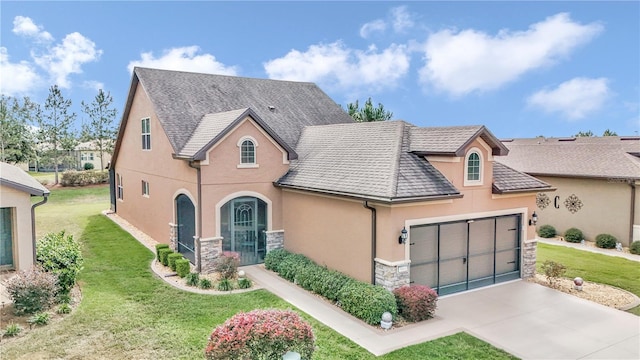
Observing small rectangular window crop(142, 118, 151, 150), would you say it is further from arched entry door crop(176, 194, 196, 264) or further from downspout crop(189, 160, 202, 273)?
downspout crop(189, 160, 202, 273)

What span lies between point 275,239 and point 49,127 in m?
41.3

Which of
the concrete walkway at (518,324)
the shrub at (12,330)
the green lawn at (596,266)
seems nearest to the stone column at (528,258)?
the concrete walkway at (518,324)

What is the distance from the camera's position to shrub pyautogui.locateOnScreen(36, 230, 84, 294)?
1332 cm

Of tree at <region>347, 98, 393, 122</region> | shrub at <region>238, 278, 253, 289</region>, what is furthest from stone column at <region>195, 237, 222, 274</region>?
tree at <region>347, 98, 393, 122</region>

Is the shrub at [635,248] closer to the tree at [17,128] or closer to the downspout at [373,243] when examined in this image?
the downspout at [373,243]

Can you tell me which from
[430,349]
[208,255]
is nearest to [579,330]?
[430,349]

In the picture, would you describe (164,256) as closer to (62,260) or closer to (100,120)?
(62,260)

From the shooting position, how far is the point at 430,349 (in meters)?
10.0

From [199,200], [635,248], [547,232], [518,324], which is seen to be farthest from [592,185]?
[199,200]

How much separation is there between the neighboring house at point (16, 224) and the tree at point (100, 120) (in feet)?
125

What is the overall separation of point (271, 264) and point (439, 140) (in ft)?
26.6

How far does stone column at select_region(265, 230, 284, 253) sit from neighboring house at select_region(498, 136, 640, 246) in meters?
17.8

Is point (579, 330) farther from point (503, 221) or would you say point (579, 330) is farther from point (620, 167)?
point (620, 167)

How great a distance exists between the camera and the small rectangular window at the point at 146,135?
21.6m
